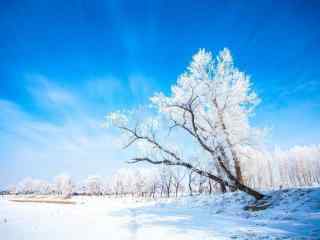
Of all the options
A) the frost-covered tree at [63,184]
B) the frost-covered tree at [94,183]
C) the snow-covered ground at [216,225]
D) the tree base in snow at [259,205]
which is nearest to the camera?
the snow-covered ground at [216,225]

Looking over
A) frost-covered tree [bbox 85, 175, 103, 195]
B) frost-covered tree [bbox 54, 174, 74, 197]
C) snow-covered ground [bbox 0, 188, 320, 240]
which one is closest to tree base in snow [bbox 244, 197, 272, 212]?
snow-covered ground [bbox 0, 188, 320, 240]

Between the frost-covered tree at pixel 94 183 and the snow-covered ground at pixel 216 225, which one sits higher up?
the snow-covered ground at pixel 216 225

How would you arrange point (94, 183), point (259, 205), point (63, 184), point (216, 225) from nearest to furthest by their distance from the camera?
point (216, 225) → point (259, 205) → point (94, 183) → point (63, 184)

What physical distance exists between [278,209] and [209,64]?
35.0ft

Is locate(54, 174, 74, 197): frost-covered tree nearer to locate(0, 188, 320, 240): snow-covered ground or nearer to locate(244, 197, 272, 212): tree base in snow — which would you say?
locate(0, 188, 320, 240): snow-covered ground

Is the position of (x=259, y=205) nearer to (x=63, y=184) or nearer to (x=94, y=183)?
(x=94, y=183)

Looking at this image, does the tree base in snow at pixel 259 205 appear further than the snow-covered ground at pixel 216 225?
Yes

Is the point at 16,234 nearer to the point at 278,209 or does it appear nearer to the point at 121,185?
the point at 278,209

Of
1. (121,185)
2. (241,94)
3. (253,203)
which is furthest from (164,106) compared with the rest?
(121,185)

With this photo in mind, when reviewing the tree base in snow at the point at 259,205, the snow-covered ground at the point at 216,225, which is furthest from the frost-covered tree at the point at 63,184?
the tree base in snow at the point at 259,205

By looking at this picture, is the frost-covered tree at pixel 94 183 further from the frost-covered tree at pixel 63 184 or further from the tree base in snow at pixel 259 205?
the tree base in snow at pixel 259 205

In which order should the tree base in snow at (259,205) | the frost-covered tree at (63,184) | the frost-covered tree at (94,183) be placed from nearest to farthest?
the tree base in snow at (259,205) → the frost-covered tree at (94,183) → the frost-covered tree at (63,184)

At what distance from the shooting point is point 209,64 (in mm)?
15820

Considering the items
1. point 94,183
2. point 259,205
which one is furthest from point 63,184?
point 259,205
